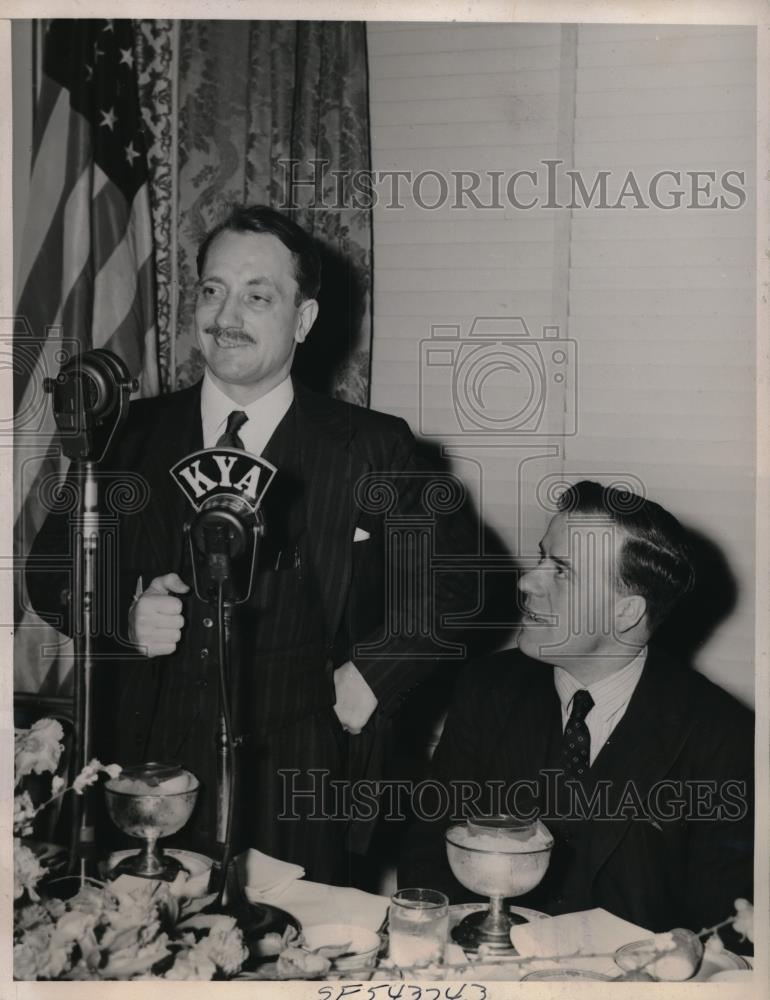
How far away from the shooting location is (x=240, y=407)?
1854mm

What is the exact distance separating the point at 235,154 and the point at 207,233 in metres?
0.15

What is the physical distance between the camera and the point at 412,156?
1882 millimetres

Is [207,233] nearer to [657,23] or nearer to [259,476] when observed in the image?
[259,476]

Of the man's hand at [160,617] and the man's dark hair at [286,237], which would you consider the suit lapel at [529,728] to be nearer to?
the man's hand at [160,617]

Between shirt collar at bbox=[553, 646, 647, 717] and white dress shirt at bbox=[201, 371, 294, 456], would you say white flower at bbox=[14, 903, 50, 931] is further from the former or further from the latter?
shirt collar at bbox=[553, 646, 647, 717]

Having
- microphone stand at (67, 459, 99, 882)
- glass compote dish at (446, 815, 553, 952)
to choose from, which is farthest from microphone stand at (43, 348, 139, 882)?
glass compote dish at (446, 815, 553, 952)

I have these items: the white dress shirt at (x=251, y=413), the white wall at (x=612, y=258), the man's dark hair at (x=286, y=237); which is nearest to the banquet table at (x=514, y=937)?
the white wall at (x=612, y=258)

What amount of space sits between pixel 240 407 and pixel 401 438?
0.93 feet

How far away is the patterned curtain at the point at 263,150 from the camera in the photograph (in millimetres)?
1871

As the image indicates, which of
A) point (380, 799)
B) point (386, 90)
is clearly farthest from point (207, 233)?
point (380, 799)

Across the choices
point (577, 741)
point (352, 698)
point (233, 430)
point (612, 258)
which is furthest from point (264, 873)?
point (612, 258)

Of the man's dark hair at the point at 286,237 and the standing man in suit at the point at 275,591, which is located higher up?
the man's dark hair at the point at 286,237
